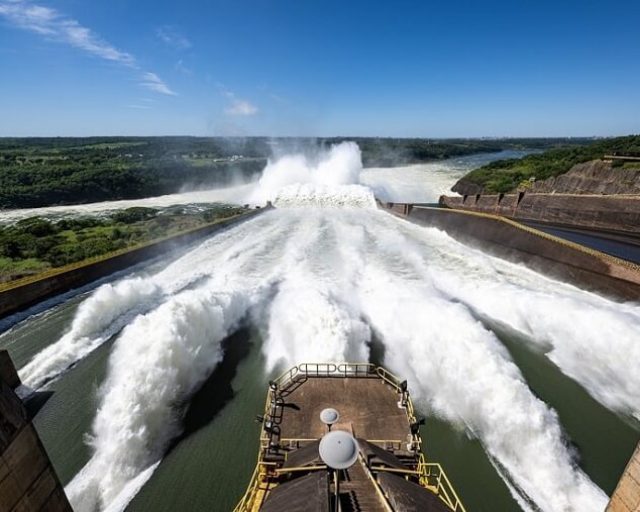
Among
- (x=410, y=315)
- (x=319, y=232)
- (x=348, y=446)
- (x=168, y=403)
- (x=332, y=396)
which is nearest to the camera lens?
(x=348, y=446)

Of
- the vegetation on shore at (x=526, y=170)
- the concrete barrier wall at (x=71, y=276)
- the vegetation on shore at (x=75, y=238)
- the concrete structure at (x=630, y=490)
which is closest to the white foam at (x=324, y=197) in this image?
the vegetation on shore at (x=75, y=238)

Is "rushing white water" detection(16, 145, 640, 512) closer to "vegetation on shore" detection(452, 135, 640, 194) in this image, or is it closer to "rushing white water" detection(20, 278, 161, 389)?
"rushing white water" detection(20, 278, 161, 389)

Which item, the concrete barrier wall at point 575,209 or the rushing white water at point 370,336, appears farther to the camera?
the concrete barrier wall at point 575,209

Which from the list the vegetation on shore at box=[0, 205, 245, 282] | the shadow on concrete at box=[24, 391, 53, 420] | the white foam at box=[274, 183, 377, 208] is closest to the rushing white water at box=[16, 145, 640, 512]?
the shadow on concrete at box=[24, 391, 53, 420]

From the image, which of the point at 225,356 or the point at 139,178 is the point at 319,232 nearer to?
the point at 225,356

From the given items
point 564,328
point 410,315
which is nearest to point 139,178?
point 410,315

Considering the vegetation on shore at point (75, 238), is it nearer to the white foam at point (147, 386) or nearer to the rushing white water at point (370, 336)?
the rushing white water at point (370, 336)
